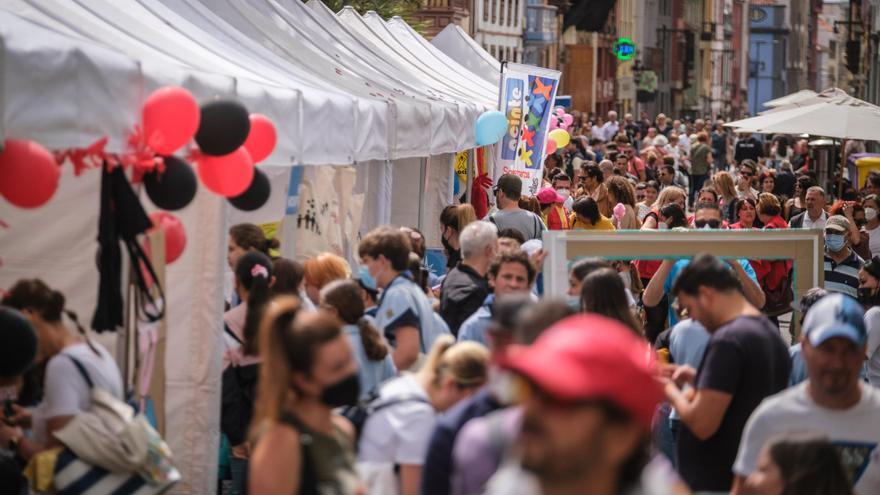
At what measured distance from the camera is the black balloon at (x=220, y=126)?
6723 millimetres

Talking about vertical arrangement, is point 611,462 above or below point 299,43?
below

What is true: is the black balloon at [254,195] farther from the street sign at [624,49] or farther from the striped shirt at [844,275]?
the street sign at [624,49]

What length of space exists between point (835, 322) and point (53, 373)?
2.69 meters

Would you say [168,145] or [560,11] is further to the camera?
[560,11]

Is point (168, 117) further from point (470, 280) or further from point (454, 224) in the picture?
point (454, 224)

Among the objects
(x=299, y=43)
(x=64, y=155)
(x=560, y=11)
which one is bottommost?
(x=64, y=155)

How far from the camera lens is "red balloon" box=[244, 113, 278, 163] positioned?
7582mm

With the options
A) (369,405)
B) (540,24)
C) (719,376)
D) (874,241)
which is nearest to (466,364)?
(369,405)

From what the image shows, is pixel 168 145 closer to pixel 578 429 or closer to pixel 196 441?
pixel 196 441

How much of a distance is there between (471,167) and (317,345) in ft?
48.3

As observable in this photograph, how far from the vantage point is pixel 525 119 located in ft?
60.0

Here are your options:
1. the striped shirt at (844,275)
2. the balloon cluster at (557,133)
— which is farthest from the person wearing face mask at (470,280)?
the balloon cluster at (557,133)

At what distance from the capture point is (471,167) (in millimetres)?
18859

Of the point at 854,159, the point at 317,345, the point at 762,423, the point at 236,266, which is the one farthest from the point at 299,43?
the point at 854,159
